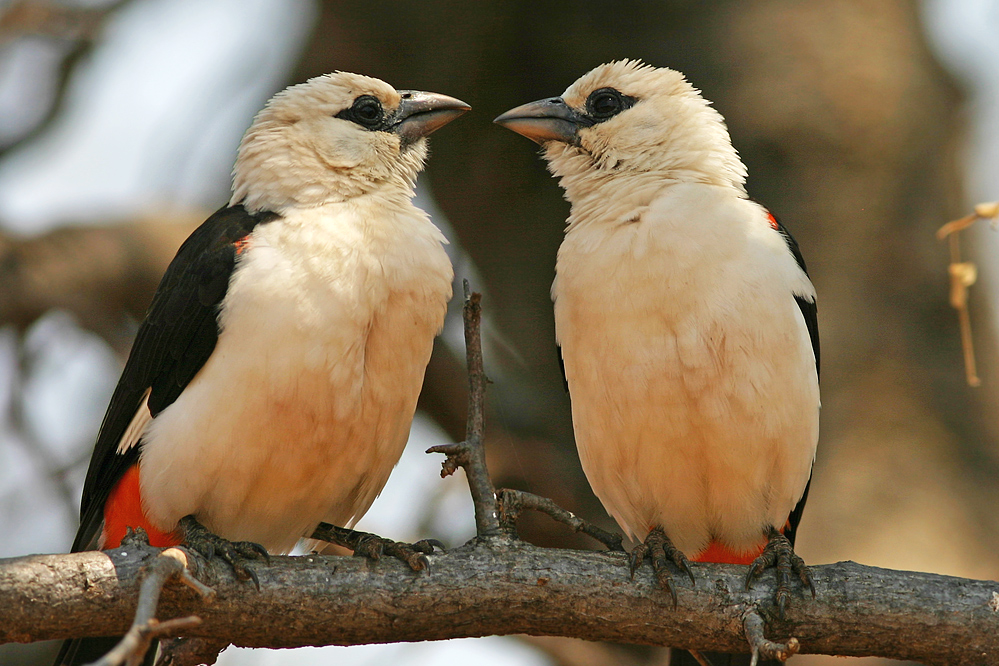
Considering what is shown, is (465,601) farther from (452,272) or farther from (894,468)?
(894,468)

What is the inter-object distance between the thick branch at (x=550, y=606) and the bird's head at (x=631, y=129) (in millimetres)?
2102

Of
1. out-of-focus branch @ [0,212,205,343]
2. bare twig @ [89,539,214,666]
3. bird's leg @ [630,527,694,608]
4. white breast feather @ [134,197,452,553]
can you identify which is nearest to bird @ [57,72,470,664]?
white breast feather @ [134,197,452,553]

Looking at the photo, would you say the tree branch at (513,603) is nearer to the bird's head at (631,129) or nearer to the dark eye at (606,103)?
the bird's head at (631,129)

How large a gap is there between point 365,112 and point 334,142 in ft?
1.05

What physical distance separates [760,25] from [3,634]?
654 centimetres

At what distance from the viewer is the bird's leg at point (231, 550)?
3670mm

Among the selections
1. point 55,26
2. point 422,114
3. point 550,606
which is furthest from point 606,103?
point 55,26

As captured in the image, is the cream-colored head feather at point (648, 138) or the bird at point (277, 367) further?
the cream-colored head feather at point (648, 138)

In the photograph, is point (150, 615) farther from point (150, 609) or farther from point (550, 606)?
point (550, 606)

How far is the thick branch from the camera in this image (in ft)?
11.8

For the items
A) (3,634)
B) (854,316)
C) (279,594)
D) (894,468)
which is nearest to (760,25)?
(854,316)

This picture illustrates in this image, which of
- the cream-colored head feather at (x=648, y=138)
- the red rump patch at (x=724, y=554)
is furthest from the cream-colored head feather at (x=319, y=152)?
the red rump patch at (x=724, y=554)

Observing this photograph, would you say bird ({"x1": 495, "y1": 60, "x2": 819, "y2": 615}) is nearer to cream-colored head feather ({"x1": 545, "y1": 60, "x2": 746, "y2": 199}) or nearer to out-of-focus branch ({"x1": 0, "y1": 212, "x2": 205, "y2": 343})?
cream-colored head feather ({"x1": 545, "y1": 60, "x2": 746, "y2": 199})

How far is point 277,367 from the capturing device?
13.7ft
